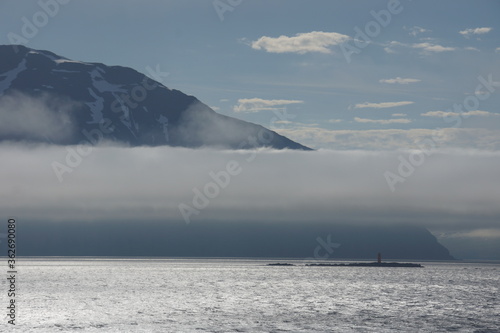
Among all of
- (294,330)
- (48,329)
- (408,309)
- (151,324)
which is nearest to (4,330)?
(48,329)

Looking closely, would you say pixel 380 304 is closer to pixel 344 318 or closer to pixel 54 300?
pixel 344 318

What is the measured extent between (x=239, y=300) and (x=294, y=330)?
75.5 metres

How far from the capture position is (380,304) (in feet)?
584

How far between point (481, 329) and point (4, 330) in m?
83.1

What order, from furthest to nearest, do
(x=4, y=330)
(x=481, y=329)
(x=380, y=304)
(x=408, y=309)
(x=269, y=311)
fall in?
1. (x=380, y=304)
2. (x=408, y=309)
3. (x=269, y=311)
4. (x=481, y=329)
5. (x=4, y=330)

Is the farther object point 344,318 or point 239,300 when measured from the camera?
point 239,300

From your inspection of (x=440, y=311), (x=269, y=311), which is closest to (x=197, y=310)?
(x=269, y=311)

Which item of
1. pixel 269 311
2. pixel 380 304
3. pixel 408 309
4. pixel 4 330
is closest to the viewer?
pixel 4 330

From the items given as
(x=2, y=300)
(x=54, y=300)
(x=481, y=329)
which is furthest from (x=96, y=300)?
(x=481, y=329)

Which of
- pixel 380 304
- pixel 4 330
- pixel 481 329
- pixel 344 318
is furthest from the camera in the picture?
pixel 380 304

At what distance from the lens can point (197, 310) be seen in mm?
154250

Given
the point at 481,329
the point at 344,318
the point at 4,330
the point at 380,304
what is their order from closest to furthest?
1. the point at 4,330
2. the point at 481,329
3. the point at 344,318
4. the point at 380,304

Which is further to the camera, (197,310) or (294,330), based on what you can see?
(197,310)

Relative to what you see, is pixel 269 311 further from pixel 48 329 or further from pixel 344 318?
pixel 48 329
